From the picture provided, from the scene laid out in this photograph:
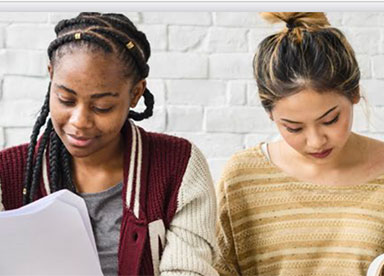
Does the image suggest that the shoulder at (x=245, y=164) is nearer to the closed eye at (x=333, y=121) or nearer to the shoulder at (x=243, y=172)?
the shoulder at (x=243, y=172)

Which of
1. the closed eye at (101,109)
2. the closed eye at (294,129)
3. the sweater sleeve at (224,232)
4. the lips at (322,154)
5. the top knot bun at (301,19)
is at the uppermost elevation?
the top knot bun at (301,19)

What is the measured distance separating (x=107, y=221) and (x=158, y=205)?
2.6 inches

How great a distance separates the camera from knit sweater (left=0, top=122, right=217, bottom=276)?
2.64ft

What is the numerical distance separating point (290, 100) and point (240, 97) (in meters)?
0.22

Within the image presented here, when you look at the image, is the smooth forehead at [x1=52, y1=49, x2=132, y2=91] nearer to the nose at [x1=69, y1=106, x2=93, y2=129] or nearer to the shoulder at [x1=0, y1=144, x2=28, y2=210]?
the nose at [x1=69, y1=106, x2=93, y2=129]

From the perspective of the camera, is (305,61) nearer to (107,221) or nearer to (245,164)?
(245,164)

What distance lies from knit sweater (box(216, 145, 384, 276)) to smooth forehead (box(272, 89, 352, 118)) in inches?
6.1

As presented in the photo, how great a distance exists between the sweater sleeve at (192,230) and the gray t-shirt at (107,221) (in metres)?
0.06

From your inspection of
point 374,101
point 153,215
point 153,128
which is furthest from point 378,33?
point 153,215

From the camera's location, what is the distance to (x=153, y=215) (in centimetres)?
82

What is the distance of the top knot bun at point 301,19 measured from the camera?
0.91 meters

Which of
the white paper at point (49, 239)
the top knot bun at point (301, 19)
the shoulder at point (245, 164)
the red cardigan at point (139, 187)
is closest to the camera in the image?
the white paper at point (49, 239)

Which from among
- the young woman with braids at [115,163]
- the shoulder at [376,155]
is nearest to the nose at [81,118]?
the young woman with braids at [115,163]

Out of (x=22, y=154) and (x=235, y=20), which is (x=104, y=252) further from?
(x=235, y=20)
